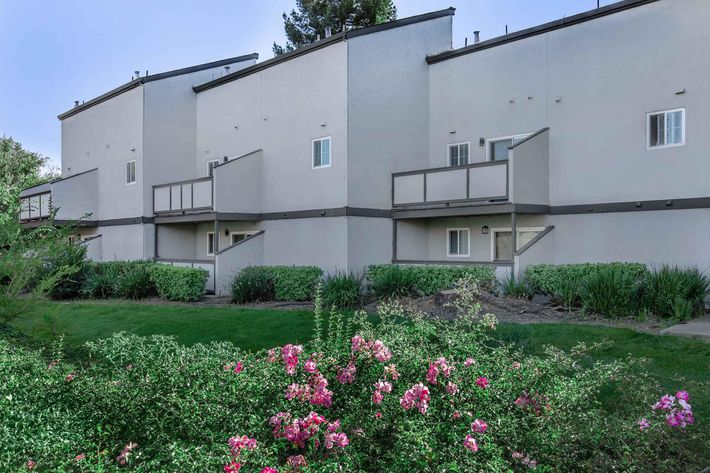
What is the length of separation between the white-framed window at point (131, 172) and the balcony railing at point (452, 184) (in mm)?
11568

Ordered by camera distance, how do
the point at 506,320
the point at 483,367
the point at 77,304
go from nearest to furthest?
the point at 483,367
the point at 506,320
the point at 77,304

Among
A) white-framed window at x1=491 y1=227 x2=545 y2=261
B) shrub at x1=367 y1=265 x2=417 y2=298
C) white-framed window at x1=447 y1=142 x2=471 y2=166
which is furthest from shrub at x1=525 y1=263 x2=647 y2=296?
white-framed window at x1=447 y1=142 x2=471 y2=166

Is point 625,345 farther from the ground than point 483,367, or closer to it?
closer to it

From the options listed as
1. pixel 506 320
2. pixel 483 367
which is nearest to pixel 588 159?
pixel 506 320

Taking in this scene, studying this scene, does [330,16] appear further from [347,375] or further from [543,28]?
[347,375]

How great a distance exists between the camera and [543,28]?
1830 centimetres

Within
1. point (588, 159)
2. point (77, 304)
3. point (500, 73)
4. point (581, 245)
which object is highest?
point (500, 73)

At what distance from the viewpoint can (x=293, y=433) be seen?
384cm

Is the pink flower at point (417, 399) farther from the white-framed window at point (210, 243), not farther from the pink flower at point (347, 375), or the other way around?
the white-framed window at point (210, 243)

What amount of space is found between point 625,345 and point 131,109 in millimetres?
21591

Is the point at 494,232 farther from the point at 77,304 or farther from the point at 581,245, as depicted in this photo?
the point at 77,304

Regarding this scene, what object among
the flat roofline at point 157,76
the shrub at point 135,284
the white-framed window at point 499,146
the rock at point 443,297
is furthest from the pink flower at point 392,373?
the flat roofline at point 157,76

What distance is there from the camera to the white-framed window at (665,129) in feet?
51.4

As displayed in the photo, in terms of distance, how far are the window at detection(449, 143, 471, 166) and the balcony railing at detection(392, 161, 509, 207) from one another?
1.70 m
